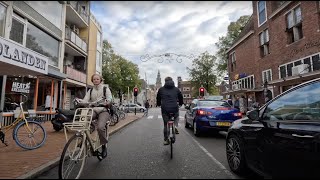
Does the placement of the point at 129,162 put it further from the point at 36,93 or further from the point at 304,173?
the point at 36,93

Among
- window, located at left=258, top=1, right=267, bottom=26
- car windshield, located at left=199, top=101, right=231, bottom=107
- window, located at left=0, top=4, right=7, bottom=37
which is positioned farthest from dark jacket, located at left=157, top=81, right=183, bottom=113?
window, located at left=258, top=1, right=267, bottom=26

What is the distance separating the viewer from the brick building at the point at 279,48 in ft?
53.0

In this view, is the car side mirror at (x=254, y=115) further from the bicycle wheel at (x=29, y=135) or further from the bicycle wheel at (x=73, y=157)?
the bicycle wheel at (x=29, y=135)

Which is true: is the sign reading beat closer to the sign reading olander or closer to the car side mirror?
the sign reading olander

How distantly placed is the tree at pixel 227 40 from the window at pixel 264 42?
18283 mm

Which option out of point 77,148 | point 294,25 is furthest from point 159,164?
point 294,25

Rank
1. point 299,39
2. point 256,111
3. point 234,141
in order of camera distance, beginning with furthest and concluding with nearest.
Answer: point 299,39
point 234,141
point 256,111

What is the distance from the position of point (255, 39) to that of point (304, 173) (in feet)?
77.1

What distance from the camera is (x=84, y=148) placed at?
4.19 metres

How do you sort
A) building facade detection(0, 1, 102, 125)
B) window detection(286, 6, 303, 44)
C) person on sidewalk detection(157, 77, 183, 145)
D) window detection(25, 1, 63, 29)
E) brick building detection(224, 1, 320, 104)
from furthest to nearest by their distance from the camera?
window detection(286, 6, 303, 44) < window detection(25, 1, 63, 29) < brick building detection(224, 1, 320, 104) < building facade detection(0, 1, 102, 125) < person on sidewalk detection(157, 77, 183, 145)

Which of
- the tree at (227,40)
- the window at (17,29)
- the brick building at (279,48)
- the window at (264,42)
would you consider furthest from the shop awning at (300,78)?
the tree at (227,40)

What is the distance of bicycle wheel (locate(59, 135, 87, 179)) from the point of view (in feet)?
12.4

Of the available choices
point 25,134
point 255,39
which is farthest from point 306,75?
point 25,134

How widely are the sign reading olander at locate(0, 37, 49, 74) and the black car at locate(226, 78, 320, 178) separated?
6403 millimetres
